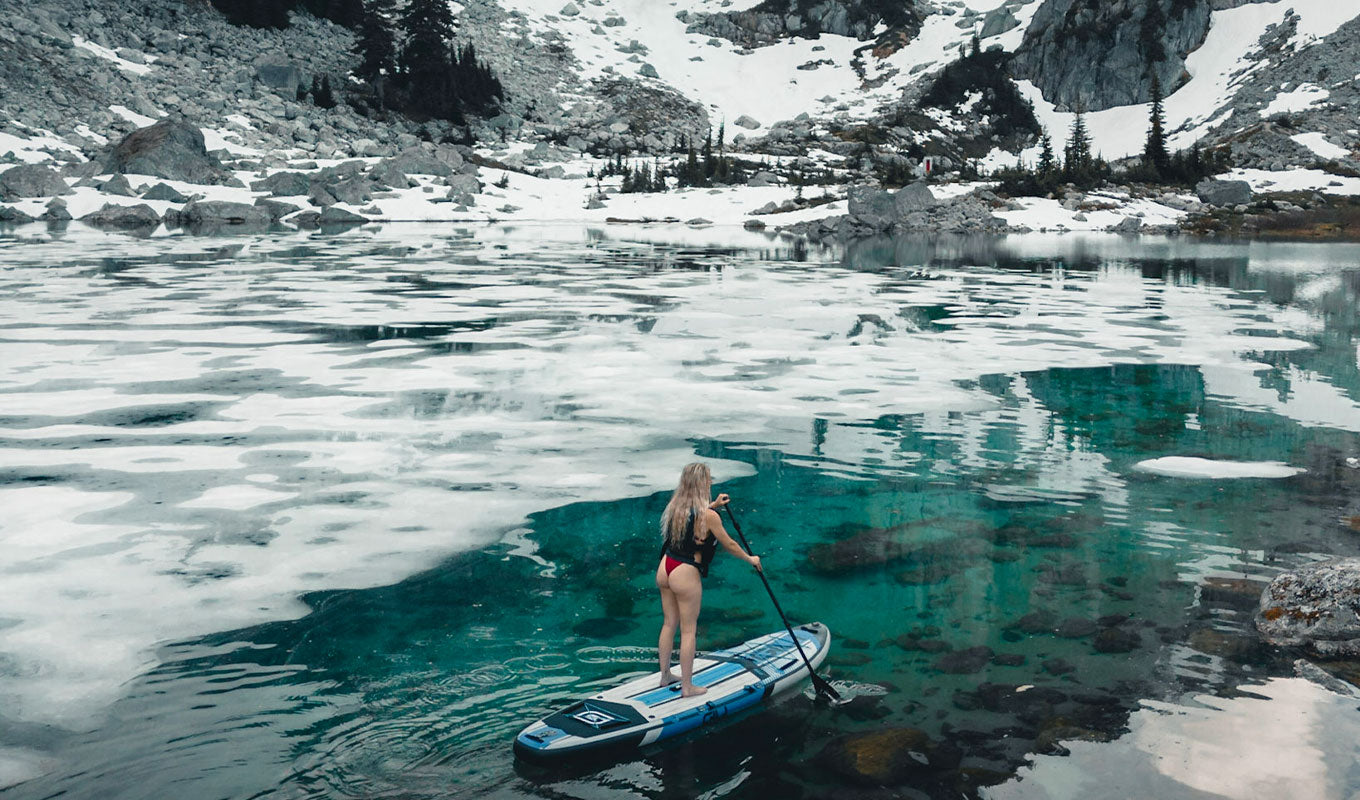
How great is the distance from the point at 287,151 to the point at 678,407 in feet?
263

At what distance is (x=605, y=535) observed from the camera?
979 centimetres

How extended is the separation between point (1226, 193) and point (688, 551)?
8359cm

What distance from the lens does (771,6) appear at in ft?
607

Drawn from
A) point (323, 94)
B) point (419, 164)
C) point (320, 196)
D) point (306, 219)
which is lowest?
point (306, 219)

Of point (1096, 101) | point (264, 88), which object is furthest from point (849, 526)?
point (1096, 101)

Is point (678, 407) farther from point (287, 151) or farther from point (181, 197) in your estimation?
point (287, 151)

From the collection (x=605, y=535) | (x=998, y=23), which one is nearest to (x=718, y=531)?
(x=605, y=535)

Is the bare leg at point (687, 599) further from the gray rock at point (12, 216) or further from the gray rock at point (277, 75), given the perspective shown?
the gray rock at point (277, 75)

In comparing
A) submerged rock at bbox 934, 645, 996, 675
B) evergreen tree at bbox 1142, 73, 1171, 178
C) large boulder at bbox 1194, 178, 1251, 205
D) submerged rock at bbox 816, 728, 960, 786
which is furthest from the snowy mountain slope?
submerged rock at bbox 816, 728, 960, 786

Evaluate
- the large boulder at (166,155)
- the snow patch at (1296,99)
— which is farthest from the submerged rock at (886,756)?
the snow patch at (1296,99)

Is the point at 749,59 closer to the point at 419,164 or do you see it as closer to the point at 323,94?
the point at 323,94

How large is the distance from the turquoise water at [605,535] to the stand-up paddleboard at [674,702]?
16 cm

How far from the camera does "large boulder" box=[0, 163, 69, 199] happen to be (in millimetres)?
63312

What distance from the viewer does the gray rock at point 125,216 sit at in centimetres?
6128
